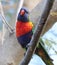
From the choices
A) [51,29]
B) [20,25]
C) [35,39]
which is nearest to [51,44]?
[51,29]

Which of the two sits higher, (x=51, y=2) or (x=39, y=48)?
(x=51, y=2)

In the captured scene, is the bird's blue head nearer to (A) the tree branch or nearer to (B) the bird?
(B) the bird

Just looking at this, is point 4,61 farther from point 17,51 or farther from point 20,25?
point 20,25

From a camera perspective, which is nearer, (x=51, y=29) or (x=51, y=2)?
(x=51, y=2)

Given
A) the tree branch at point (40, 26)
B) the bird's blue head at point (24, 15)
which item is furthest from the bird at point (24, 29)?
the tree branch at point (40, 26)

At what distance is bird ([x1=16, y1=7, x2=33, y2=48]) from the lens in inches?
40.1

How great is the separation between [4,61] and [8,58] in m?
0.02

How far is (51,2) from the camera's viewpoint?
0.48 meters

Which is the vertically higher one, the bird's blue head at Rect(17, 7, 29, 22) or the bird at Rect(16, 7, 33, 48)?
the bird's blue head at Rect(17, 7, 29, 22)

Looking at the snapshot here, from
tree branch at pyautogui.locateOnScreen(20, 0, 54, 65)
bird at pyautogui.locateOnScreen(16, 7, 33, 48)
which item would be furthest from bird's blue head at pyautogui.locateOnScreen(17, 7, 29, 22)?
tree branch at pyautogui.locateOnScreen(20, 0, 54, 65)

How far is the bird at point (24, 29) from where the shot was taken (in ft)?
3.34

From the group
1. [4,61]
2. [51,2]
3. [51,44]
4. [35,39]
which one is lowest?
[4,61]

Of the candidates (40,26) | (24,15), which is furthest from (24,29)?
(40,26)

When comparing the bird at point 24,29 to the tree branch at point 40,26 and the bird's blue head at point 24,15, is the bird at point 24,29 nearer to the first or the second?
the bird's blue head at point 24,15
